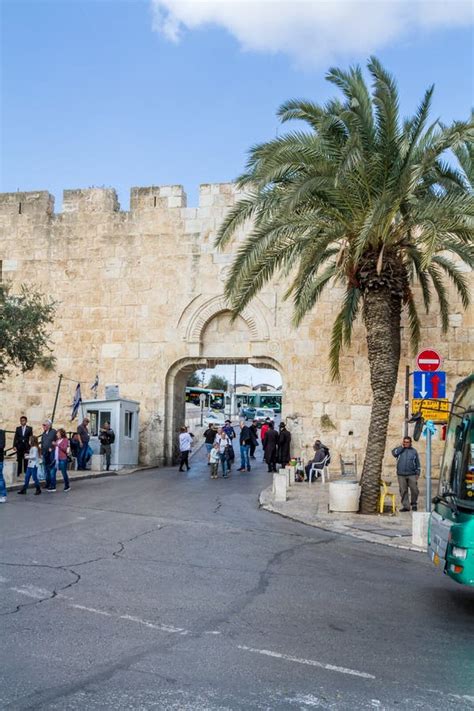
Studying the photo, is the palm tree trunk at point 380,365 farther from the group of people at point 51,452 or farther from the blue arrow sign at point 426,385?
the group of people at point 51,452

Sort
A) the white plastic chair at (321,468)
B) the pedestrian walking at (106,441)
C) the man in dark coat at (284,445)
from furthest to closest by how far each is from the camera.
Result: the man in dark coat at (284,445) → the pedestrian walking at (106,441) → the white plastic chair at (321,468)

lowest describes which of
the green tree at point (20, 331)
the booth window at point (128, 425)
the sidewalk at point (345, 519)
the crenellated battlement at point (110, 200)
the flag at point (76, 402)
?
the sidewalk at point (345, 519)

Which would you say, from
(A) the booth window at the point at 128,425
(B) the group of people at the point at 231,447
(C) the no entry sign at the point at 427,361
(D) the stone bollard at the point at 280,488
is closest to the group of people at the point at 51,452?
(A) the booth window at the point at 128,425

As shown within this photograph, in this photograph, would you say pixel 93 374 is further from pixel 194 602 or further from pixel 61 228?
pixel 194 602

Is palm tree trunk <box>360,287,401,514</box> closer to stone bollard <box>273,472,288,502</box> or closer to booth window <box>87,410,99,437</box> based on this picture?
stone bollard <box>273,472,288,502</box>

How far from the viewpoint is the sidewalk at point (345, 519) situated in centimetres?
1109

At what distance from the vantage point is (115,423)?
866 inches

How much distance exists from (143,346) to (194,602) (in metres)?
18.0

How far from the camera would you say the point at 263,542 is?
33.6 feet

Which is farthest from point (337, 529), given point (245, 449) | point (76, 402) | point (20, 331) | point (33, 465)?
point (76, 402)

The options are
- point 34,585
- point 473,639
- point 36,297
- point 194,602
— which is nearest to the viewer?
point 473,639

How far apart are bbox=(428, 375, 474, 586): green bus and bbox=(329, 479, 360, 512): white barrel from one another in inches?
244

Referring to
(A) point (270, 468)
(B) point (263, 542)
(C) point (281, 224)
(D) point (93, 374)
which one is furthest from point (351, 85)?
(D) point (93, 374)

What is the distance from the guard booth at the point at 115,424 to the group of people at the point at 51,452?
0.96ft
